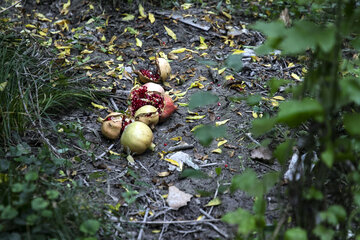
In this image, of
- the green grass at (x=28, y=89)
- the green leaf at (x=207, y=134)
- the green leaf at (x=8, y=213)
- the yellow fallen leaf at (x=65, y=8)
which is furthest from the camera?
the yellow fallen leaf at (x=65, y=8)

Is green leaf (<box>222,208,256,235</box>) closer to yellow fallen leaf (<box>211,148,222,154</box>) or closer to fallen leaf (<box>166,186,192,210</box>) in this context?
fallen leaf (<box>166,186,192,210</box>)

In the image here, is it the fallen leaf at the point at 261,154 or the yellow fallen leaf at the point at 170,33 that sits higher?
the yellow fallen leaf at the point at 170,33

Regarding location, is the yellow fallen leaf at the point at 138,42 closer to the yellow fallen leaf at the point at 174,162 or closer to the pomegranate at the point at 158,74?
the pomegranate at the point at 158,74

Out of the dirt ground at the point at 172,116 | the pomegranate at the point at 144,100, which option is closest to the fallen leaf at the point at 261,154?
the dirt ground at the point at 172,116

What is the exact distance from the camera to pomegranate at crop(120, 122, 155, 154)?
2533mm

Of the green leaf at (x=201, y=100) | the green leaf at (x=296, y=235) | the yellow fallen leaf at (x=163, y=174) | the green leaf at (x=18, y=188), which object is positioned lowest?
the yellow fallen leaf at (x=163, y=174)

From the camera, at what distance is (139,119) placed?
2.76m

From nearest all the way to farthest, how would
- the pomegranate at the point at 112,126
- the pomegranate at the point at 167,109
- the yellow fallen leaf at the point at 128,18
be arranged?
the pomegranate at the point at 112,126
the pomegranate at the point at 167,109
the yellow fallen leaf at the point at 128,18

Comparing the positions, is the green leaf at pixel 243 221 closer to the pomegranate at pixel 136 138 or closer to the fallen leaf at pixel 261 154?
the fallen leaf at pixel 261 154

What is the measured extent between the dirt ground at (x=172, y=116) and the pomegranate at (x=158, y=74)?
0.11 m

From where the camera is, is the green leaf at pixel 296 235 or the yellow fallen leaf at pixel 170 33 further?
the yellow fallen leaf at pixel 170 33

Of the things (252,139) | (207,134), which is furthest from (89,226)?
(252,139)

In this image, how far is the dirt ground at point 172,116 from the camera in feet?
6.95

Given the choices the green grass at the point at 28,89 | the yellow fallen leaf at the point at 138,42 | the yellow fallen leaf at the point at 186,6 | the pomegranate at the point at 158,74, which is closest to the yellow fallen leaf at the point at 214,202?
the green grass at the point at 28,89
